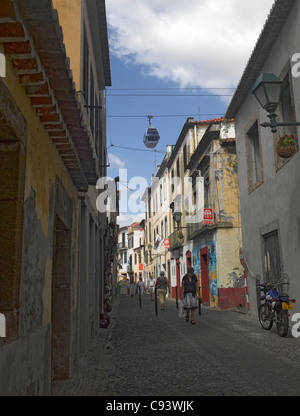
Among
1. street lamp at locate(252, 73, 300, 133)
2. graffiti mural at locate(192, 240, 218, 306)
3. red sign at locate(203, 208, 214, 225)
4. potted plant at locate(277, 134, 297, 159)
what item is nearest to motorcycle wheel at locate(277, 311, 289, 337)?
potted plant at locate(277, 134, 297, 159)

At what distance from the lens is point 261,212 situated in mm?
11992

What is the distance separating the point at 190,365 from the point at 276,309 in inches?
137

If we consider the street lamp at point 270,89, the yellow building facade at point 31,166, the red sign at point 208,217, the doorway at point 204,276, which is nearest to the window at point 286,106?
the street lamp at point 270,89

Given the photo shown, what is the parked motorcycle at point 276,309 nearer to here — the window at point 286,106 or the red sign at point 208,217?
the window at point 286,106

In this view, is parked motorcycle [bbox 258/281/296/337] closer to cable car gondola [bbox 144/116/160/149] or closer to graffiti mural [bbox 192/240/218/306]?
graffiti mural [bbox 192/240/218/306]

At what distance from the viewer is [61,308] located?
550cm

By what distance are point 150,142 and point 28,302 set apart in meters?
17.6

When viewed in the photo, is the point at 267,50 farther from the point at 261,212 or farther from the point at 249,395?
the point at 249,395

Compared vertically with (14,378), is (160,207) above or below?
above

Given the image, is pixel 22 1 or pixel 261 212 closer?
pixel 22 1

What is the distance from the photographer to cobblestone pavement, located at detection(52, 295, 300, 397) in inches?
190
